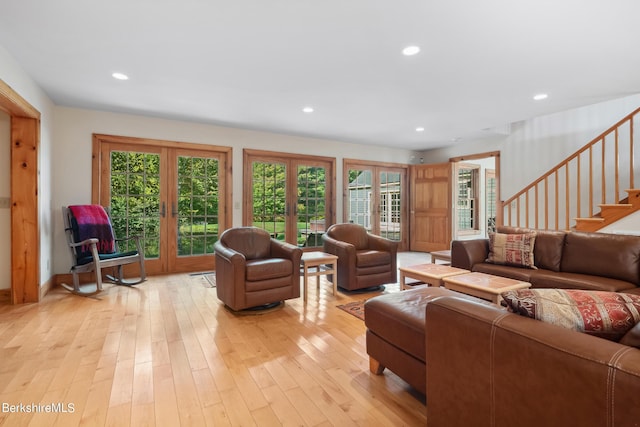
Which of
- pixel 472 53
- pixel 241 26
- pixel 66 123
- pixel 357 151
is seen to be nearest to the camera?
pixel 241 26

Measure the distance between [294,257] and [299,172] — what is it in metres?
2.86

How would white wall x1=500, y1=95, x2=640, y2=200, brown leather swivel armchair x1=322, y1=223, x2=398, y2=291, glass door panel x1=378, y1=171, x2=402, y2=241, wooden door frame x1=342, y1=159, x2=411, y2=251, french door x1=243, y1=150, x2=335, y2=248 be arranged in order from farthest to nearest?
1. glass door panel x1=378, y1=171, x2=402, y2=241
2. wooden door frame x1=342, y1=159, x2=411, y2=251
3. french door x1=243, y1=150, x2=335, y2=248
4. white wall x1=500, y1=95, x2=640, y2=200
5. brown leather swivel armchair x1=322, y1=223, x2=398, y2=291

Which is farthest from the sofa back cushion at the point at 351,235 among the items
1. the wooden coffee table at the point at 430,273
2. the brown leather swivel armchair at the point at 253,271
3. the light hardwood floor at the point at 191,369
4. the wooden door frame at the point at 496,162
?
the wooden door frame at the point at 496,162

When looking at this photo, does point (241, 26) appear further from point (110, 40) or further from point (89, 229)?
point (89, 229)

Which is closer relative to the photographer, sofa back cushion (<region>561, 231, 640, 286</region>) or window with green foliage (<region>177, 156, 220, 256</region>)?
sofa back cushion (<region>561, 231, 640, 286</region>)

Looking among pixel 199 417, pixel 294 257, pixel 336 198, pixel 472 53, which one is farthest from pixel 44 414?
pixel 336 198

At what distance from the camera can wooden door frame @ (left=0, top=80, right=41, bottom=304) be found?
3.27m

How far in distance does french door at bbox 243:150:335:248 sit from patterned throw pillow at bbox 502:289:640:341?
184 inches

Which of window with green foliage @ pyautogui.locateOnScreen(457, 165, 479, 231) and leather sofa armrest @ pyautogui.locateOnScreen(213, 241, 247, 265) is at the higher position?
window with green foliage @ pyautogui.locateOnScreen(457, 165, 479, 231)

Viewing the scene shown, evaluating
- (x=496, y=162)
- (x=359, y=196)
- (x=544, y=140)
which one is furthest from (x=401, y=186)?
(x=544, y=140)

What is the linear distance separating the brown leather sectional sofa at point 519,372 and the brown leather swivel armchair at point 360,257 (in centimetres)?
232

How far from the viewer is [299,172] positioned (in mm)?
5906

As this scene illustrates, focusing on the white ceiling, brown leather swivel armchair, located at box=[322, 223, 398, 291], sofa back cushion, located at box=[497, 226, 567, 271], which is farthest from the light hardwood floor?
the white ceiling

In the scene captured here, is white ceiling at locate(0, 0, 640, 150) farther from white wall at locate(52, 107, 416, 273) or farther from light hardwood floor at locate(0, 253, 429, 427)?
light hardwood floor at locate(0, 253, 429, 427)
